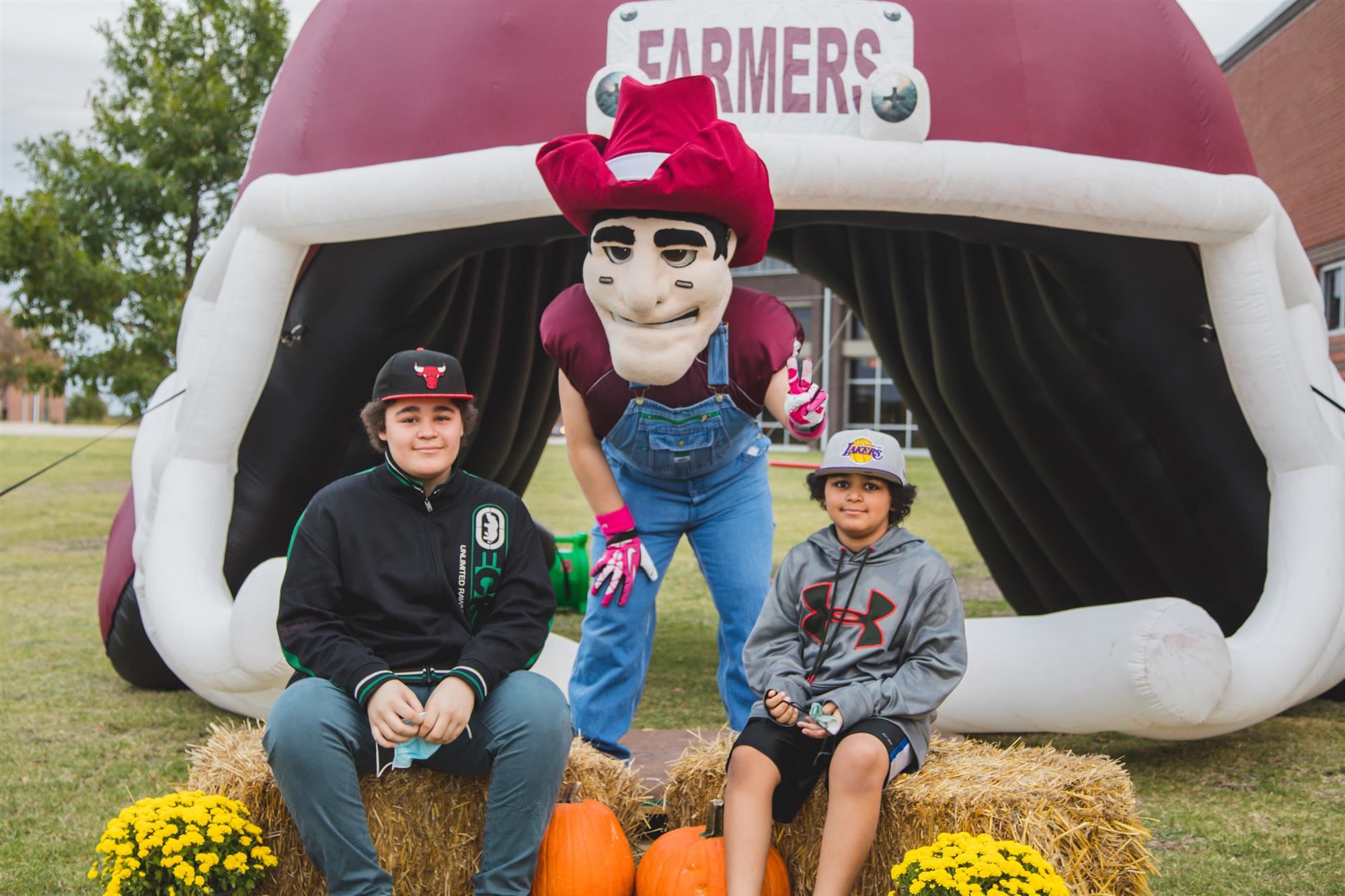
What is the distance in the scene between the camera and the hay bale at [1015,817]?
7.09ft

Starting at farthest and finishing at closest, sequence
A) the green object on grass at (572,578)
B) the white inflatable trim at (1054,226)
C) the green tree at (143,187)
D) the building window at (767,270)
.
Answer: the building window at (767,270)
the green tree at (143,187)
the green object on grass at (572,578)
the white inflatable trim at (1054,226)

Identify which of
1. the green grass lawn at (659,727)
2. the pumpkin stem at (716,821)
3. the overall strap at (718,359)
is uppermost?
the overall strap at (718,359)

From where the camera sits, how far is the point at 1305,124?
11.9 m

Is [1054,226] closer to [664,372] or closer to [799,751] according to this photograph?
A: [664,372]

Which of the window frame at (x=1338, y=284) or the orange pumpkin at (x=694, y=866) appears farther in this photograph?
the window frame at (x=1338, y=284)

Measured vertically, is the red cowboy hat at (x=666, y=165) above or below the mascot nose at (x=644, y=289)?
above

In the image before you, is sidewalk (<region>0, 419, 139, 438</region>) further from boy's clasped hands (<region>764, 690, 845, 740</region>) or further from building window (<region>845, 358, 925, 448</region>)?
boy's clasped hands (<region>764, 690, 845, 740</region>)

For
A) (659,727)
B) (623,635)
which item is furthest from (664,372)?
(659,727)

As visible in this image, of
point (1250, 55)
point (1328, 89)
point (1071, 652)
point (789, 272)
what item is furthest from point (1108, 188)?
point (789, 272)

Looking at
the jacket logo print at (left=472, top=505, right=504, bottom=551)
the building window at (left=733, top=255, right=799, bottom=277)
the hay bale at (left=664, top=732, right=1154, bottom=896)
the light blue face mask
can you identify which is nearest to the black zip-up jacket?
the jacket logo print at (left=472, top=505, right=504, bottom=551)

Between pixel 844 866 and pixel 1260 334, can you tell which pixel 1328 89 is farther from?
pixel 844 866

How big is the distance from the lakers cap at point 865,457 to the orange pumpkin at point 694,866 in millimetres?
699

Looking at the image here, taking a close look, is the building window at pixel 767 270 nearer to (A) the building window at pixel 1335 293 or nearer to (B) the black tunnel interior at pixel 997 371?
(A) the building window at pixel 1335 293

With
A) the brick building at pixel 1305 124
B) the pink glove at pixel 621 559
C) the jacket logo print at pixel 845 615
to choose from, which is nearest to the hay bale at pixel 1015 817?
the jacket logo print at pixel 845 615
